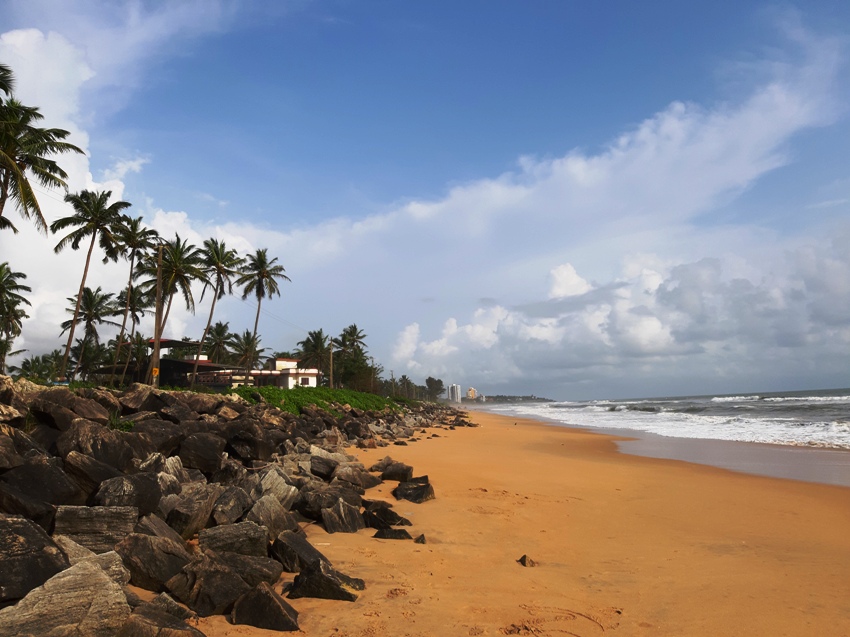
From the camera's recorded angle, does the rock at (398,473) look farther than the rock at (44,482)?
Yes

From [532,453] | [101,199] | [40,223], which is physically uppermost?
[101,199]

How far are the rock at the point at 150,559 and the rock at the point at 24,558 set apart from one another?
2.36 feet

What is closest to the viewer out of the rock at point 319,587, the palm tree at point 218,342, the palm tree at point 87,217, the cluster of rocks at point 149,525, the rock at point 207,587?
the cluster of rocks at point 149,525

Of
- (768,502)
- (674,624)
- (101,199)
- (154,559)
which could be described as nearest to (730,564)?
(674,624)

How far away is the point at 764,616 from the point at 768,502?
5938mm

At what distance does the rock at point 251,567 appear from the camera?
4.89 m

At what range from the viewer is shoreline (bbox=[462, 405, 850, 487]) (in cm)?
1315

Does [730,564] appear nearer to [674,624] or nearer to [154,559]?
[674,624]

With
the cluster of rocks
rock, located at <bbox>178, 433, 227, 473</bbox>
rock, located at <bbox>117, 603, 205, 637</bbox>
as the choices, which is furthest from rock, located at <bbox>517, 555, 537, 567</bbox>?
rock, located at <bbox>178, 433, 227, 473</bbox>

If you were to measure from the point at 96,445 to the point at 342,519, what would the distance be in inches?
120

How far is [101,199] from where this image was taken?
33.3 metres

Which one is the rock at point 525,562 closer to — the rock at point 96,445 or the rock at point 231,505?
the rock at point 231,505

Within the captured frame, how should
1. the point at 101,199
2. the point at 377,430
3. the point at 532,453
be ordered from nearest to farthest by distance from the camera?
1. the point at 532,453
2. the point at 377,430
3. the point at 101,199

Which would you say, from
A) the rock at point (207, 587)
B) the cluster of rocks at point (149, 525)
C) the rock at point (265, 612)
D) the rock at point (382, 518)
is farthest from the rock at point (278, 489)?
the rock at point (265, 612)
